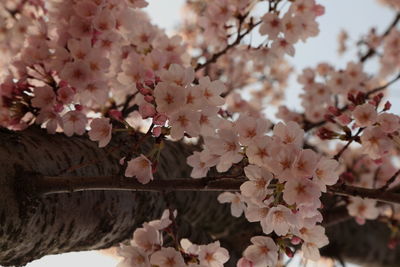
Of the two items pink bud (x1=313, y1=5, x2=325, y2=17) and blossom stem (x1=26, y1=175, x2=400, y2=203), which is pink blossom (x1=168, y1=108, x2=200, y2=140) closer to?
blossom stem (x1=26, y1=175, x2=400, y2=203)

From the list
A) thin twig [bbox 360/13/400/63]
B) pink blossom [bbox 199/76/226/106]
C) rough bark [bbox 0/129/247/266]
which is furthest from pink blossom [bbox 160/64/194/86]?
thin twig [bbox 360/13/400/63]

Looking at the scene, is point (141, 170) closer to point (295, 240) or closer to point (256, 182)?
point (256, 182)

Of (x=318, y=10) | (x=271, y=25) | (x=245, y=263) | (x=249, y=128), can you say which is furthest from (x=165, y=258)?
(x=318, y=10)

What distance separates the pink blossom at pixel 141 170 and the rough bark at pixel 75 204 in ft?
0.45

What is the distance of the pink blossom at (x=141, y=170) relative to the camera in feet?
4.41

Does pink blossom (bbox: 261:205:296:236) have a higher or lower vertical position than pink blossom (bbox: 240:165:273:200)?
lower

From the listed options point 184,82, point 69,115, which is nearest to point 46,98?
point 69,115

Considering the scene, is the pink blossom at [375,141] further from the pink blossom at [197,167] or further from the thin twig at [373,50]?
the thin twig at [373,50]

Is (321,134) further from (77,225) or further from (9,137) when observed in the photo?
(9,137)

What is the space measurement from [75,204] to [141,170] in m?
0.39

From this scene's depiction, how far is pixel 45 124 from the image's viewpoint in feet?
6.25

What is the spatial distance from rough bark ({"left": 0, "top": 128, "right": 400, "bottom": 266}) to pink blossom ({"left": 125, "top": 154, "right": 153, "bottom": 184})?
0.14 meters

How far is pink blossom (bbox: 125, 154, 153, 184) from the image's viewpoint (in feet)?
4.41

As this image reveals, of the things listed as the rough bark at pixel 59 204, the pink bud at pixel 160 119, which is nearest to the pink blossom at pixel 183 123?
the pink bud at pixel 160 119
